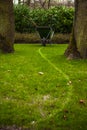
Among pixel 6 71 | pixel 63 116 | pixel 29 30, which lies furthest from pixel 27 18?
pixel 63 116

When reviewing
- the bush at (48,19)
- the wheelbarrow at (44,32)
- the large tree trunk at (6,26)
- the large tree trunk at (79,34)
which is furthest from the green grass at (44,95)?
the bush at (48,19)

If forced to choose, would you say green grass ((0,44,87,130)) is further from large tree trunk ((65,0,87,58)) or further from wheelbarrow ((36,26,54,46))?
wheelbarrow ((36,26,54,46))

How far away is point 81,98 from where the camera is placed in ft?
27.2

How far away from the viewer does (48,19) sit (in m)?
23.7

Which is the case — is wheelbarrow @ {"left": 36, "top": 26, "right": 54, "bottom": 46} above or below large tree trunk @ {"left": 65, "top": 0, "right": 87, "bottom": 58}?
below

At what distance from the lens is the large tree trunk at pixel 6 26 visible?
49.9 ft

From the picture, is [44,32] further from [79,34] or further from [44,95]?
[44,95]

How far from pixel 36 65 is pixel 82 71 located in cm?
162

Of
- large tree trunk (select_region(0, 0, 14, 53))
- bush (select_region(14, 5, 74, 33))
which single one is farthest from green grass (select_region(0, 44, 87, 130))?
bush (select_region(14, 5, 74, 33))

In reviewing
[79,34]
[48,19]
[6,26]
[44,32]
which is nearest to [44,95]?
[79,34]

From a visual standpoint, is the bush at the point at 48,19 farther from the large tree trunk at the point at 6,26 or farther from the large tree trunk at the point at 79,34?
the large tree trunk at the point at 79,34

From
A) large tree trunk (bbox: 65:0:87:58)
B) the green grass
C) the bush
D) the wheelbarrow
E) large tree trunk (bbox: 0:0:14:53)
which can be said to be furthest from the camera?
the bush

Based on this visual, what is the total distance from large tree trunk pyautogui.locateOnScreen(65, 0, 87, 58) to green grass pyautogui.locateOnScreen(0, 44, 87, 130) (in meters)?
0.69

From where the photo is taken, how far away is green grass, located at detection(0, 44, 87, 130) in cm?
706
